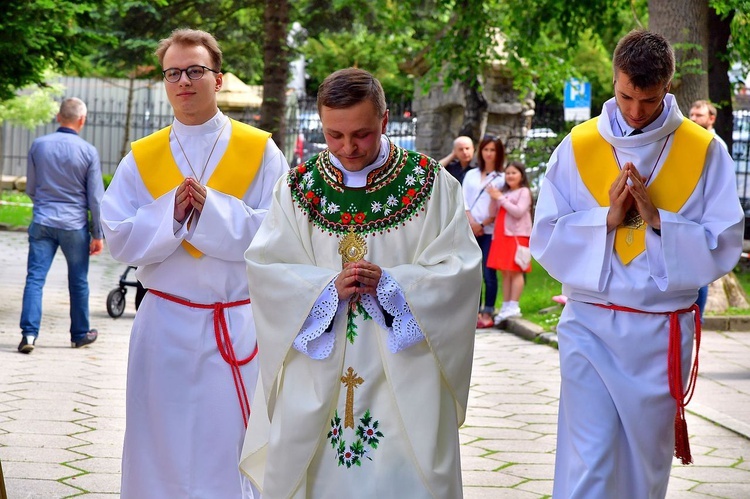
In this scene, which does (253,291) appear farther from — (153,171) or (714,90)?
(714,90)

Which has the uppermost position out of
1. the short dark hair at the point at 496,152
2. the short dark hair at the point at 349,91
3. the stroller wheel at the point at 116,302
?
the short dark hair at the point at 496,152

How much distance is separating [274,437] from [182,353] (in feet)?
3.17

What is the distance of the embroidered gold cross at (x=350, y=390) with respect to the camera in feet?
13.7

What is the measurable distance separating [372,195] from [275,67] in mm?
13308

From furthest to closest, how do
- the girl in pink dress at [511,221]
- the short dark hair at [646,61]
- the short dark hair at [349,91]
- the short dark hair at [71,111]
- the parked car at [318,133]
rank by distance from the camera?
the parked car at [318,133] < the girl in pink dress at [511,221] < the short dark hair at [71,111] < the short dark hair at [646,61] < the short dark hair at [349,91]

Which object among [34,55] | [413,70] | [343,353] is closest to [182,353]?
[343,353]

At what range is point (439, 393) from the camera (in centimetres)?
419

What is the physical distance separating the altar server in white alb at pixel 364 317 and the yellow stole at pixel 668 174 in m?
0.79

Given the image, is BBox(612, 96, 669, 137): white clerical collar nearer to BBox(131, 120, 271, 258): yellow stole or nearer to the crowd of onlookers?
BBox(131, 120, 271, 258): yellow stole

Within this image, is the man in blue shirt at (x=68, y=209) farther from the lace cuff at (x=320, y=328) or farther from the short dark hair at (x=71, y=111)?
the lace cuff at (x=320, y=328)

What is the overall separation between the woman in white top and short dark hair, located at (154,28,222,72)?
24.5 feet

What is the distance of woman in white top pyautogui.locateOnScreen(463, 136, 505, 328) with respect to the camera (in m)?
12.6

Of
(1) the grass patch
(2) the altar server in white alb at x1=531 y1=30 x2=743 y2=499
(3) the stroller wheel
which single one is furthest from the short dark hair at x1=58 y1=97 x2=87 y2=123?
(1) the grass patch

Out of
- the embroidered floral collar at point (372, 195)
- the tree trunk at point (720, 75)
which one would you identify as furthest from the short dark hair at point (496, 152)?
the embroidered floral collar at point (372, 195)
